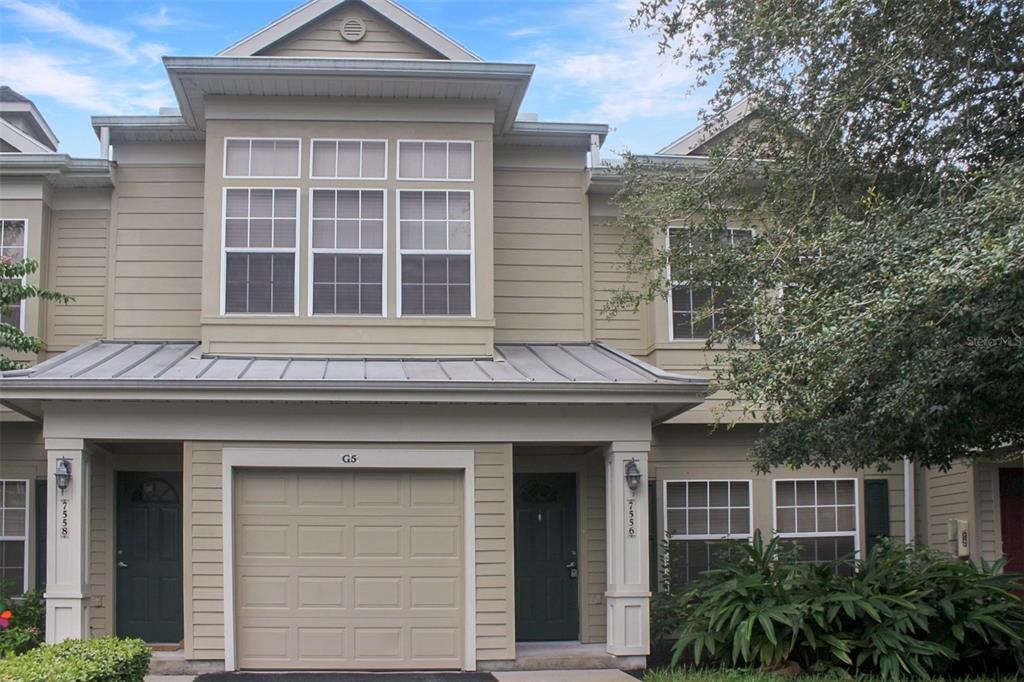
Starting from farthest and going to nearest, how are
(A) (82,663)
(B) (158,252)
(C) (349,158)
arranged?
(B) (158,252), (C) (349,158), (A) (82,663)

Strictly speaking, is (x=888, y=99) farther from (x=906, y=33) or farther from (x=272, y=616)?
(x=272, y=616)

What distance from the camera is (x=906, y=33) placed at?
937 cm

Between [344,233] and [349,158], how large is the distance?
0.88 metres

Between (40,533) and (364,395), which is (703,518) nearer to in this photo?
(364,395)

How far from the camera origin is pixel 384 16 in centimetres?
1346

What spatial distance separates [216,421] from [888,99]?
7246mm

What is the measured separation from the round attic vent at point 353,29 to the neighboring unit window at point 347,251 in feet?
6.04

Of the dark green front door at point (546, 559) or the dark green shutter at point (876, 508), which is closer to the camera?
the dark green front door at point (546, 559)

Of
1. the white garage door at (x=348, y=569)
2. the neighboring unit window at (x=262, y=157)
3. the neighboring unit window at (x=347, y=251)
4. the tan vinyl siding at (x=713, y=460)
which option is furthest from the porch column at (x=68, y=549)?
the tan vinyl siding at (x=713, y=460)

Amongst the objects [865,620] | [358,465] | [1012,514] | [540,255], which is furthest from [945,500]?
[358,465]

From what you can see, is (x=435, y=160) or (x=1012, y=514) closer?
(x=435, y=160)

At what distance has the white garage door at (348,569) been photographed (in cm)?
1212

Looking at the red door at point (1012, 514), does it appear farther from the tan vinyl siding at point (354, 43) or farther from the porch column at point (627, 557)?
the tan vinyl siding at point (354, 43)

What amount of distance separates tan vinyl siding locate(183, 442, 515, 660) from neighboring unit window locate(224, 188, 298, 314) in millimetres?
1815
